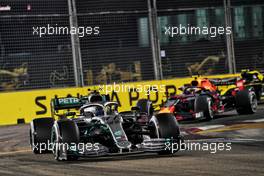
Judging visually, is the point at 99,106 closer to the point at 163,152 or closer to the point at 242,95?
the point at 163,152

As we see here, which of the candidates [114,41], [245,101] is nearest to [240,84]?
[245,101]

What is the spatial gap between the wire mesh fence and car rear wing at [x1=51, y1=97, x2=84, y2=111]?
26.7 feet

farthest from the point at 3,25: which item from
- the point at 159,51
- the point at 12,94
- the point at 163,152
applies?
the point at 163,152

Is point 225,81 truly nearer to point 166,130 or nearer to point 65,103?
point 65,103

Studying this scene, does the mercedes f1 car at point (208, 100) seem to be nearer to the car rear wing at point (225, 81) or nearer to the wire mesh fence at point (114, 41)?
the car rear wing at point (225, 81)

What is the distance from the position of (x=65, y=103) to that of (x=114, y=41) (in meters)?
9.78

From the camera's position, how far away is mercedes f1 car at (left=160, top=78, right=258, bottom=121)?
1973 centimetres

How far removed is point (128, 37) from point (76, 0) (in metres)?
2.22

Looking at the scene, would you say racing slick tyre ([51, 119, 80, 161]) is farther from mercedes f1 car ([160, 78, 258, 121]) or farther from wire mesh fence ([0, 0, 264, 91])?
wire mesh fence ([0, 0, 264, 91])

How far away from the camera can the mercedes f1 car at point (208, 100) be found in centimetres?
1973

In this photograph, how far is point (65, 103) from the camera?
1552 cm

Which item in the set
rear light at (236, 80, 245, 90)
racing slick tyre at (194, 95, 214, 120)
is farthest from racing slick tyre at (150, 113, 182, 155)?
rear light at (236, 80, 245, 90)

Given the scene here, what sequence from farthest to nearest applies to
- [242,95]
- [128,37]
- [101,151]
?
[128,37]
[242,95]
[101,151]

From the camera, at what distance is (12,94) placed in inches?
928
